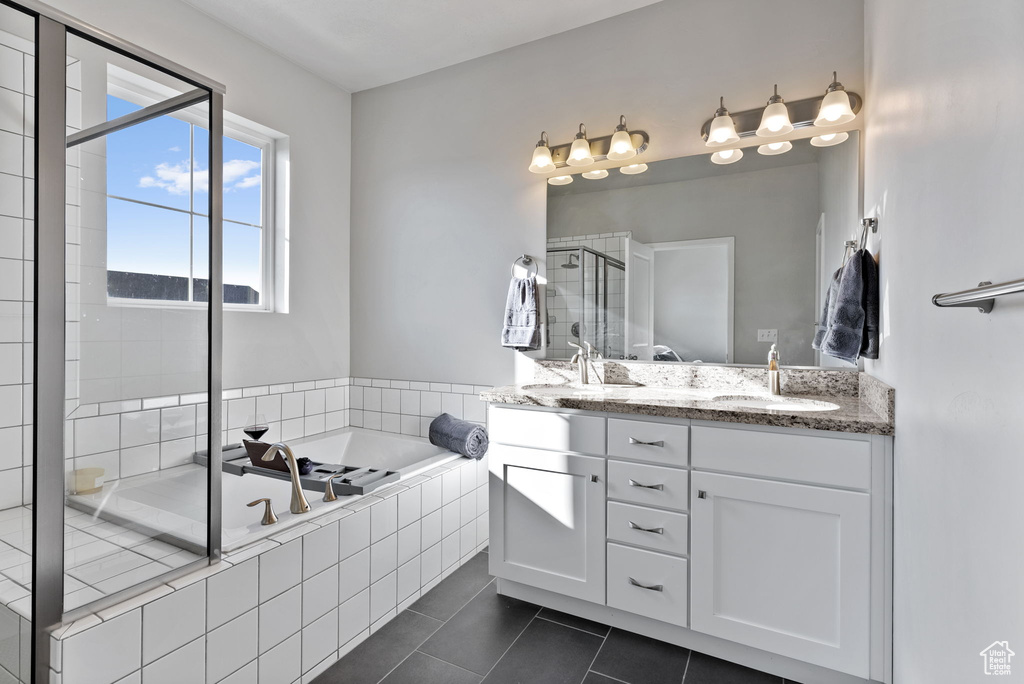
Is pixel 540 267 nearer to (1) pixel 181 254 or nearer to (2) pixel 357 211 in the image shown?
(2) pixel 357 211

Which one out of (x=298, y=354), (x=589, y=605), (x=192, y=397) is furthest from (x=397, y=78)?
(x=589, y=605)

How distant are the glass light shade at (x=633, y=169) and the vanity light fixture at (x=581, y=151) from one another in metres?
0.16

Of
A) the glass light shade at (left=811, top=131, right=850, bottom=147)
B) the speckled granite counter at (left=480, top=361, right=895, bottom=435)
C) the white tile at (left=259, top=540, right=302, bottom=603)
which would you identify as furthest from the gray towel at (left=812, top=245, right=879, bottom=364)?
the white tile at (left=259, top=540, right=302, bottom=603)

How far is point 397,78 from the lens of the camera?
10.3 feet

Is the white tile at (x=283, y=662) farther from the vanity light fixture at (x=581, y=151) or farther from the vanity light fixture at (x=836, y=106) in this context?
the vanity light fixture at (x=836, y=106)

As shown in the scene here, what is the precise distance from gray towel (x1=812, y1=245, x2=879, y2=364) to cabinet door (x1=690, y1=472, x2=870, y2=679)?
1.58ft

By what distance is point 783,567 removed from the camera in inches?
64.2

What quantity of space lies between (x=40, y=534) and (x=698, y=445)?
1.79 metres

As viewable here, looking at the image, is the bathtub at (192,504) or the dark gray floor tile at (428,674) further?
the dark gray floor tile at (428,674)

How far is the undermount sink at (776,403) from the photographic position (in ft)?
5.77

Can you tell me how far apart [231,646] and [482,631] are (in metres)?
0.86

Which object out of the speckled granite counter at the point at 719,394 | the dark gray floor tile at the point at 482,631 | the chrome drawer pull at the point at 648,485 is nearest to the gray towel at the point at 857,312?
the speckled granite counter at the point at 719,394

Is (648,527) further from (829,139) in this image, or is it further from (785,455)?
(829,139)

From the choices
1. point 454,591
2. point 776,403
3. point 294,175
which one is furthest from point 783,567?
point 294,175
